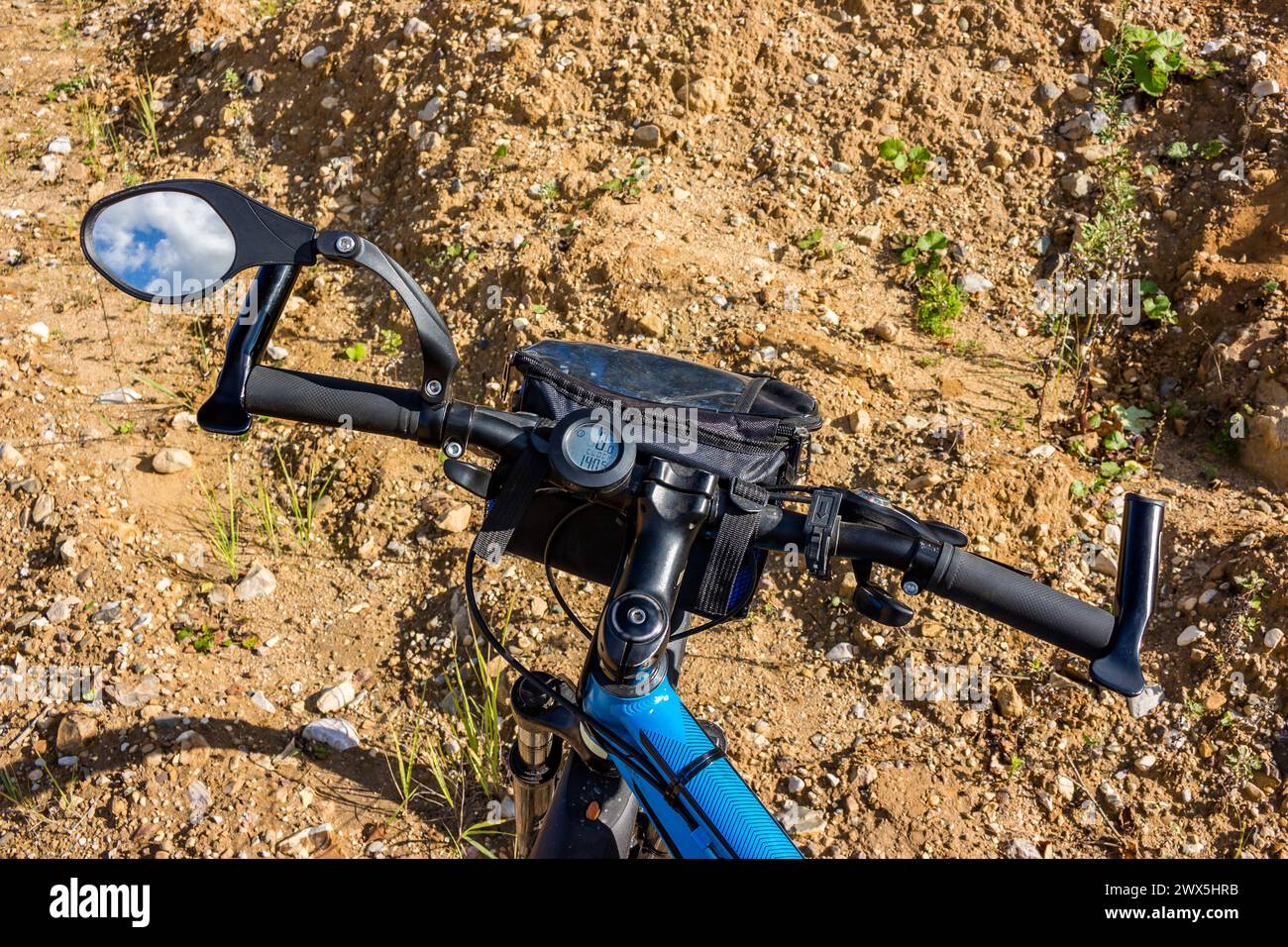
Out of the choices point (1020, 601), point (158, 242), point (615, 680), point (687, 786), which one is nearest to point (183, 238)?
point (158, 242)

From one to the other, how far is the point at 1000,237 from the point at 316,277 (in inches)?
121

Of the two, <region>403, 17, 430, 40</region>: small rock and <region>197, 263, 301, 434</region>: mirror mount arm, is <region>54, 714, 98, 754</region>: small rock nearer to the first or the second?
<region>197, 263, 301, 434</region>: mirror mount arm

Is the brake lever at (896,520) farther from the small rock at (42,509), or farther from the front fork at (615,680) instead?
the small rock at (42,509)

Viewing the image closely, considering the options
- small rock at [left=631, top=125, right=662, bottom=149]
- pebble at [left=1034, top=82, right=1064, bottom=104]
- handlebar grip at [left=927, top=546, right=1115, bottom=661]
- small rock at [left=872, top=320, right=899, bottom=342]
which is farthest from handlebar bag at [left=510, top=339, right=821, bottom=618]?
pebble at [left=1034, top=82, right=1064, bottom=104]

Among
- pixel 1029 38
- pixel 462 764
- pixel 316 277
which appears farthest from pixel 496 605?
pixel 1029 38

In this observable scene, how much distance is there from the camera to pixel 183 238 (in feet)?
5.78

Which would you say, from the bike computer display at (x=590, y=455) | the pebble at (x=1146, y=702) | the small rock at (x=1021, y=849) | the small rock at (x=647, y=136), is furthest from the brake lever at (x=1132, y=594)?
the small rock at (x=647, y=136)

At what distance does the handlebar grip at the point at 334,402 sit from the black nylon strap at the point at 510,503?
0.63 feet

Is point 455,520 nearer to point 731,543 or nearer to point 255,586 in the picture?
point 255,586

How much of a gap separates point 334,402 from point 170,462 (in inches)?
100

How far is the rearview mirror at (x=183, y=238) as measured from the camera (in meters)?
1.56

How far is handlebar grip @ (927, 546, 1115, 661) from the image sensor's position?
1.60 metres

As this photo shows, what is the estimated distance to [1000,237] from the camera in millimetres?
4191
